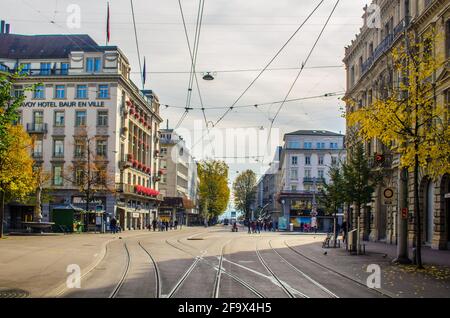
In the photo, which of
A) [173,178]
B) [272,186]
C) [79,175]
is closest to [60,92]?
[79,175]

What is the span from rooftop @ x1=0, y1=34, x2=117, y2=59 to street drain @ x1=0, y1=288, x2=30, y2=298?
5982 cm

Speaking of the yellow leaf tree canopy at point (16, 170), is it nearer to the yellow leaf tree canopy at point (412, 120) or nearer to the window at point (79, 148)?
the window at point (79, 148)

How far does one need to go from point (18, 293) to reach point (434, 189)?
25.8m

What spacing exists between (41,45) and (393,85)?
55688 millimetres

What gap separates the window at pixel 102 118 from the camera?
6719cm

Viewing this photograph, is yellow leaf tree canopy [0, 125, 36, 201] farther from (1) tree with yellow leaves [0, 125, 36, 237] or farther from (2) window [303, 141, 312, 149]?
(2) window [303, 141, 312, 149]

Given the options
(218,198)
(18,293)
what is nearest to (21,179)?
(18,293)

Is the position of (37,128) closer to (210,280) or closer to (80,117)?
(80,117)

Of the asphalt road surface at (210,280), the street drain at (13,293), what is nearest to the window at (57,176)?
the asphalt road surface at (210,280)

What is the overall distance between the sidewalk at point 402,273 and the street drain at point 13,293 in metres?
8.62

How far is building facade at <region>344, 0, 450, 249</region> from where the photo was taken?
3077cm

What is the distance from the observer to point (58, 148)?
2630 inches

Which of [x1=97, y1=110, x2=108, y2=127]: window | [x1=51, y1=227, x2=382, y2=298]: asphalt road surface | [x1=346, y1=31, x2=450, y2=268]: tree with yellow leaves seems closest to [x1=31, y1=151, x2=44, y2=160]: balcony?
[x1=97, y1=110, x2=108, y2=127]: window
